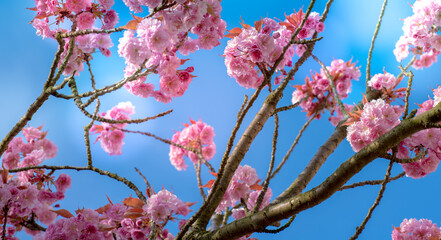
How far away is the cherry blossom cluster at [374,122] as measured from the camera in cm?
171

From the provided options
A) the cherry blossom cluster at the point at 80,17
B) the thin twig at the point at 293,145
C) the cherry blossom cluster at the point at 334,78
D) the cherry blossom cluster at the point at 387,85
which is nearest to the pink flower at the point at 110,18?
the cherry blossom cluster at the point at 80,17

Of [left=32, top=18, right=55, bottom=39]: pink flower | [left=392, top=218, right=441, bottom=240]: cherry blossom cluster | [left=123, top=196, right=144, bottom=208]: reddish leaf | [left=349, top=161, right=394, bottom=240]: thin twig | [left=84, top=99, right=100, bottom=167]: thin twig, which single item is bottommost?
[left=349, top=161, right=394, bottom=240]: thin twig

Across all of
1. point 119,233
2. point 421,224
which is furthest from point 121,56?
point 421,224

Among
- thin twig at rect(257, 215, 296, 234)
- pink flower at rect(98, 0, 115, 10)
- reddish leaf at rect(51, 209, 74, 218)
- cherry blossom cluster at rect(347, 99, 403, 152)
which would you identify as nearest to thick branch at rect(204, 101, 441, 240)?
thin twig at rect(257, 215, 296, 234)

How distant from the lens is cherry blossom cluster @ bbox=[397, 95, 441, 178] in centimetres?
172

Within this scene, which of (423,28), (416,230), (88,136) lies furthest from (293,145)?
(423,28)

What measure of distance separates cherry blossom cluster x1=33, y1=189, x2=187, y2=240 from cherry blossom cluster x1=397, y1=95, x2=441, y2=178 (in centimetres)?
116

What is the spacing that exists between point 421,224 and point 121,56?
7.08 feet

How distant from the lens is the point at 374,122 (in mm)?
1716

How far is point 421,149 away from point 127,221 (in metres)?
1.54

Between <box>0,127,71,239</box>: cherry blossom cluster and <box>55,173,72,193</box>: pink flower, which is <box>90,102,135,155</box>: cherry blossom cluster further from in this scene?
<box>55,173,72,193</box>: pink flower

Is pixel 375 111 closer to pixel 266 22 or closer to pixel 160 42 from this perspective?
pixel 266 22

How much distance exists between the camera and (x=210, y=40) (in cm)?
208

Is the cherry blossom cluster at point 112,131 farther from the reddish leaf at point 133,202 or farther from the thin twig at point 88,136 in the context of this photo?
the reddish leaf at point 133,202
